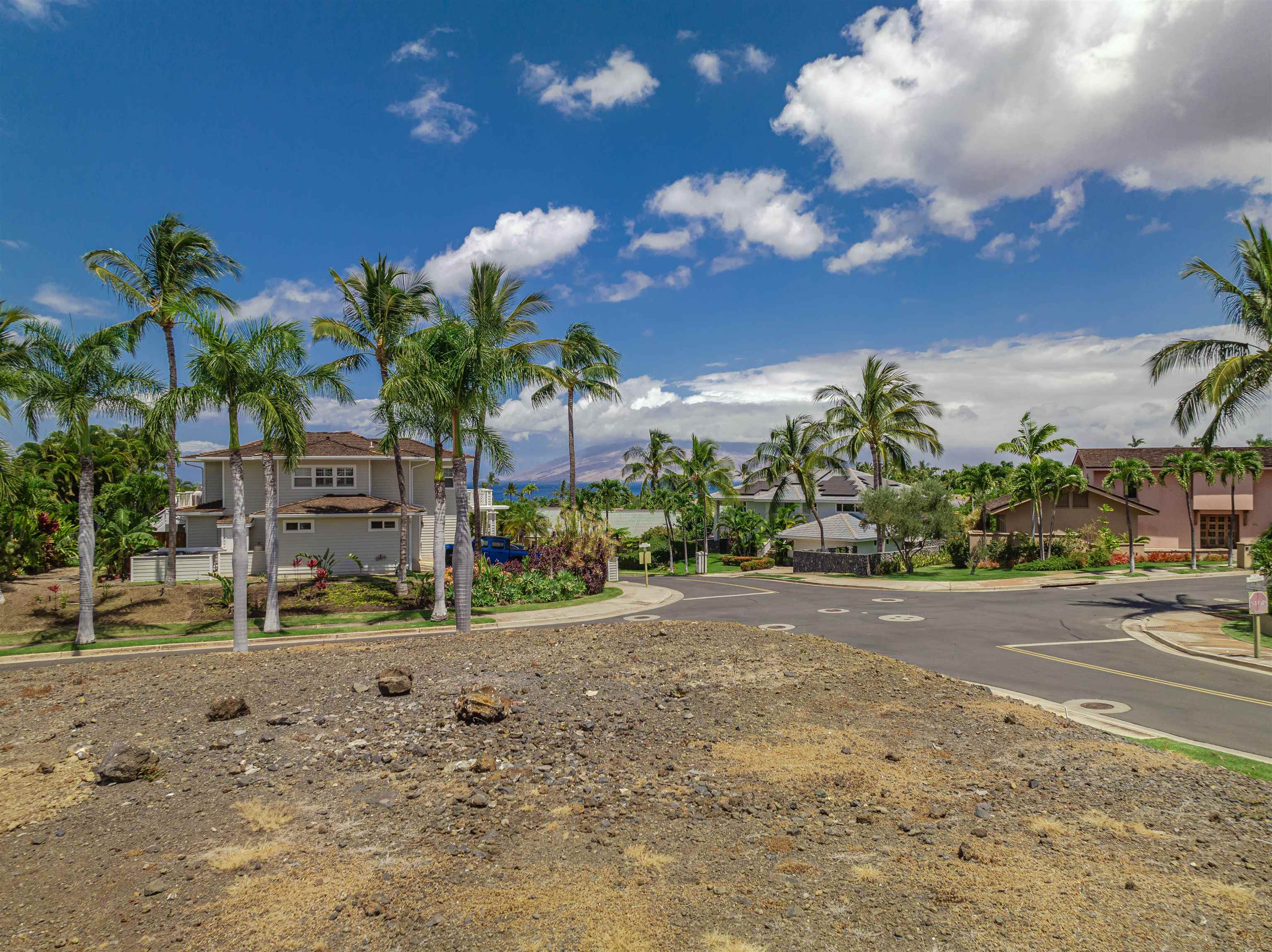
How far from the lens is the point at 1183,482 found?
4334 centimetres

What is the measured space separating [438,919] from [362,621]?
20402 mm

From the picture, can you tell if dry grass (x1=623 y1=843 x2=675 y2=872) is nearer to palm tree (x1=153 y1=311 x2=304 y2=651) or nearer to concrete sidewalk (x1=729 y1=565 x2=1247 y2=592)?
palm tree (x1=153 y1=311 x2=304 y2=651)

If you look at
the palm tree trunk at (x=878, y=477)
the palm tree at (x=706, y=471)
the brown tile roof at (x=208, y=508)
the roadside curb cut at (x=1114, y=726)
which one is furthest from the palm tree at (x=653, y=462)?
the roadside curb cut at (x=1114, y=726)

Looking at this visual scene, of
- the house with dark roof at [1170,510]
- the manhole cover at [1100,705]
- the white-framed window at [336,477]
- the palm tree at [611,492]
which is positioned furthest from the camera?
the palm tree at [611,492]

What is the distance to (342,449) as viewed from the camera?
37.1 meters

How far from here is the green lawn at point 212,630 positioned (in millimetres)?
21109

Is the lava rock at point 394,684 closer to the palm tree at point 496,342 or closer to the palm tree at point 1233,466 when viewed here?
the palm tree at point 496,342

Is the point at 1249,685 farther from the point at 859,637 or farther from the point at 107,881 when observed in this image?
the point at 107,881

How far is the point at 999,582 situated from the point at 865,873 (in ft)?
109

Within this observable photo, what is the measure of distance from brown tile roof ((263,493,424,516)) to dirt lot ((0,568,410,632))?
4.08 meters

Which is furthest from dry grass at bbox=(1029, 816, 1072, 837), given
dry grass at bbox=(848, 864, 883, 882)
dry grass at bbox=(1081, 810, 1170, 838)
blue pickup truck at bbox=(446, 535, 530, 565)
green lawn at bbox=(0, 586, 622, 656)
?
blue pickup truck at bbox=(446, 535, 530, 565)

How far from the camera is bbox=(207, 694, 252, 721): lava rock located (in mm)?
10875

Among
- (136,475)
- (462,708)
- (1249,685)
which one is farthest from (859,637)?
(136,475)

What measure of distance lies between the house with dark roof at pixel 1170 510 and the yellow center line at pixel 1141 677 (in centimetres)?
3236
